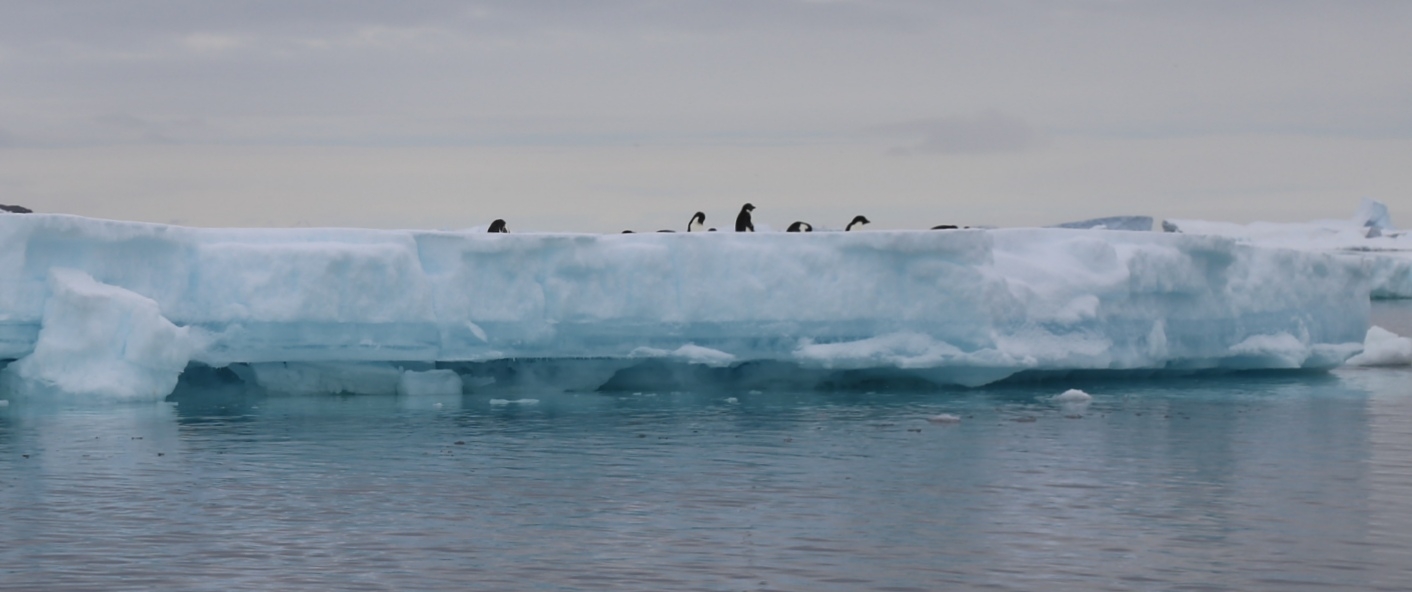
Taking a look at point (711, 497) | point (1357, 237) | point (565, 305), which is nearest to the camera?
point (711, 497)

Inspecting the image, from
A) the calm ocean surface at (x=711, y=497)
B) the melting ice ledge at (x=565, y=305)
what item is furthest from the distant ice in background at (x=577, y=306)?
the calm ocean surface at (x=711, y=497)

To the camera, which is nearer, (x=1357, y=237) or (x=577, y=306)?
(x=577, y=306)

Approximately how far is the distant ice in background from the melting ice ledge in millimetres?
26

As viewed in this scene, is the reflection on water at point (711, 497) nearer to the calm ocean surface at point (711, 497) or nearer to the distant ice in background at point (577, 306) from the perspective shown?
the calm ocean surface at point (711, 497)

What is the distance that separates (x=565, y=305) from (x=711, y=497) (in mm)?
8705

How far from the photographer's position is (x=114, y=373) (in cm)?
1942

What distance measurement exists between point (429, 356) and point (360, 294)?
1205mm

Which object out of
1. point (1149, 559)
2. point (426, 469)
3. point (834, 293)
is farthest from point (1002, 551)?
point (834, 293)

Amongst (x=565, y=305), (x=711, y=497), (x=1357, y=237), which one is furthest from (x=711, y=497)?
(x=1357, y=237)

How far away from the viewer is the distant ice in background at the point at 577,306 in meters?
19.4

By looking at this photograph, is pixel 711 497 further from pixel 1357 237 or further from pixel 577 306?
pixel 1357 237

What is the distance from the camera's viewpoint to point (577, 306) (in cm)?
2038

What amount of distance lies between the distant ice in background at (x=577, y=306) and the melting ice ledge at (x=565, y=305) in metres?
0.03

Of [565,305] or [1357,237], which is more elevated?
[1357,237]
